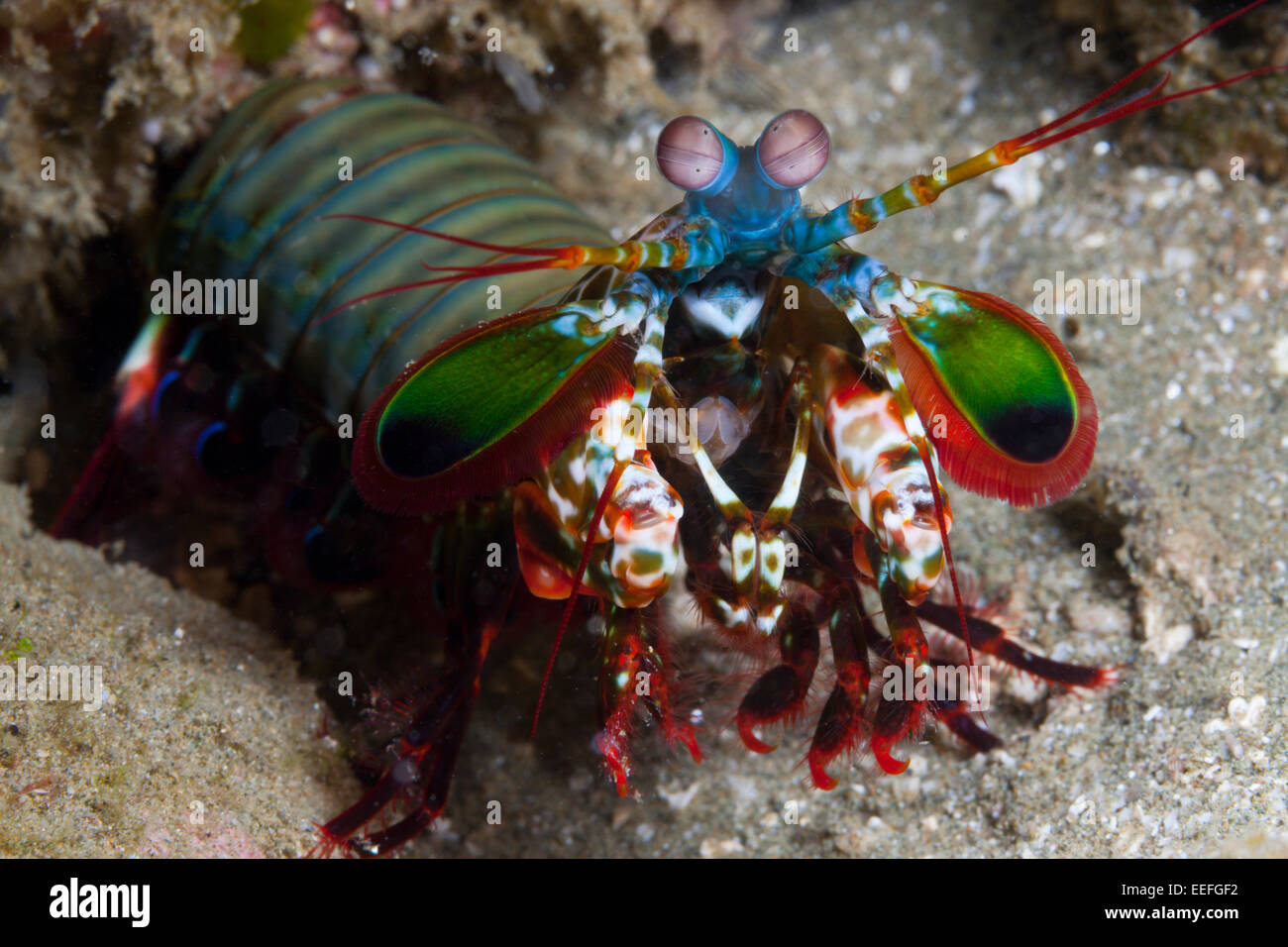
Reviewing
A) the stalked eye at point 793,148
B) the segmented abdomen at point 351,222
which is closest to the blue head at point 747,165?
the stalked eye at point 793,148

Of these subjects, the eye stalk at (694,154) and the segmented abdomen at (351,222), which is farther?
the segmented abdomen at (351,222)

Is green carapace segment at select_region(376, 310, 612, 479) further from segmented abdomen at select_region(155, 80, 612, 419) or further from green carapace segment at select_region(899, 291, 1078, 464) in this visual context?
segmented abdomen at select_region(155, 80, 612, 419)

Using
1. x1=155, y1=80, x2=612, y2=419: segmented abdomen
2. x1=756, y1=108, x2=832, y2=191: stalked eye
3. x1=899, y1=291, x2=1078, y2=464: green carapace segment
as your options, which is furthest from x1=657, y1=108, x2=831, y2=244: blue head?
x1=155, y1=80, x2=612, y2=419: segmented abdomen

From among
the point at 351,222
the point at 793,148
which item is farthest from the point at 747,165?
the point at 351,222

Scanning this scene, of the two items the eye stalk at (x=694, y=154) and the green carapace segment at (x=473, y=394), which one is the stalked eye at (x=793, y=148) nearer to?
the eye stalk at (x=694, y=154)

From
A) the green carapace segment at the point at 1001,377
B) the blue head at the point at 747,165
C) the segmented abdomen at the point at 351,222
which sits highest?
the segmented abdomen at the point at 351,222

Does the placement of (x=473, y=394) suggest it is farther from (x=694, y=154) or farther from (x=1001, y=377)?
(x=1001, y=377)
